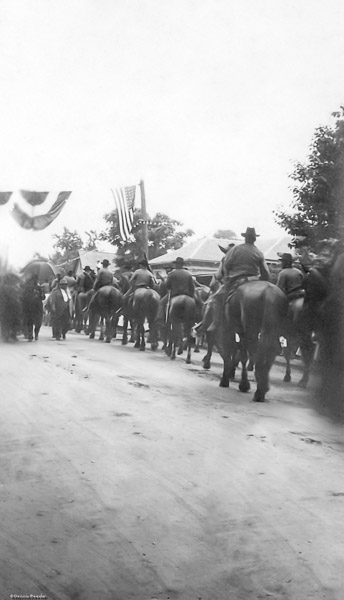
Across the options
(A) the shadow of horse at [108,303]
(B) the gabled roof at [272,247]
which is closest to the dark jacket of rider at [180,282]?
(B) the gabled roof at [272,247]

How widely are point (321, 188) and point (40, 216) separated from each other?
3058 millimetres

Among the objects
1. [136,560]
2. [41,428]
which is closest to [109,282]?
[41,428]

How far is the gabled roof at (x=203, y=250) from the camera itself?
11.1 metres

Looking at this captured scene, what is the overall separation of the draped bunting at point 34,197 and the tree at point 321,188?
2551mm

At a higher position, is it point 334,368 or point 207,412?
point 334,368

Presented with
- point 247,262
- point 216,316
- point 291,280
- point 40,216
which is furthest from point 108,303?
point 40,216

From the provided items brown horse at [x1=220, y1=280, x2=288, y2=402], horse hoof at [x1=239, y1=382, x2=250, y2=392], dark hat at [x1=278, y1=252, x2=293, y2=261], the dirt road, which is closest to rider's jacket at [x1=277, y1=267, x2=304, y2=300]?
dark hat at [x1=278, y1=252, x2=293, y2=261]

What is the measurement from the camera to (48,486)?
15.7ft

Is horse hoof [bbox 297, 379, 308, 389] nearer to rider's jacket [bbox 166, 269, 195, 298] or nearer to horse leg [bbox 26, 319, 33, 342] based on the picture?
rider's jacket [bbox 166, 269, 195, 298]

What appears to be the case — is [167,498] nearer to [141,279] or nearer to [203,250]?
[203,250]

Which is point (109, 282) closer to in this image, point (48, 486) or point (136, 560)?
point (48, 486)

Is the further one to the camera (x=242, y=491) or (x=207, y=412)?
(x=207, y=412)

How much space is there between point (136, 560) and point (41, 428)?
310cm

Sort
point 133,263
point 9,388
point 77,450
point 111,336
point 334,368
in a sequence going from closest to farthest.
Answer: point 77,450
point 334,368
point 9,388
point 133,263
point 111,336
